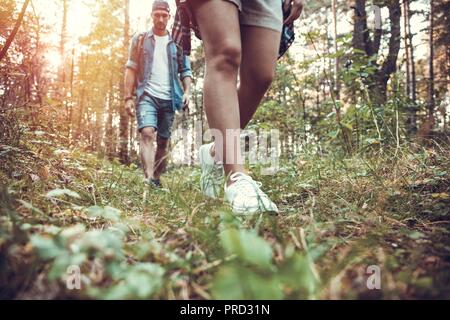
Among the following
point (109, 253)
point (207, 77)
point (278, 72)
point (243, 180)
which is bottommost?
point (109, 253)

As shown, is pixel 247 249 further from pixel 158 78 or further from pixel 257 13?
pixel 158 78

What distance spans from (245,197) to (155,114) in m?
2.86

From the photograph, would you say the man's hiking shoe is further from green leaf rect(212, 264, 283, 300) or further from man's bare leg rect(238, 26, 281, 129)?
green leaf rect(212, 264, 283, 300)

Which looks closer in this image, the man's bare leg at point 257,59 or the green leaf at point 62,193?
the green leaf at point 62,193

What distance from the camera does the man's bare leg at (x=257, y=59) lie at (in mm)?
2006

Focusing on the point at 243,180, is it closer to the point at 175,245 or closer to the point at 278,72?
the point at 175,245

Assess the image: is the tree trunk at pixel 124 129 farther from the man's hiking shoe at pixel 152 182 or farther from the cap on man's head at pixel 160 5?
the man's hiking shoe at pixel 152 182

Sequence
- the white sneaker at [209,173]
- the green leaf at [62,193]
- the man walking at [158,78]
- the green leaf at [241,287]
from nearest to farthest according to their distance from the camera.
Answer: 1. the green leaf at [241,287]
2. the green leaf at [62,193]
3. the white sneaker at [209,173]
4. the man walking at [158,78]

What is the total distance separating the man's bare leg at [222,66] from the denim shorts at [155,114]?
2321mm

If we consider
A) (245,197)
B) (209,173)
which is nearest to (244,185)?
(245,197)

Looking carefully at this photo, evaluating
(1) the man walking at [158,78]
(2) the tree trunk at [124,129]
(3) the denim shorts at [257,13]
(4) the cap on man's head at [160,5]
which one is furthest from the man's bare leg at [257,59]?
(2) the tree trunk at [124,129]
